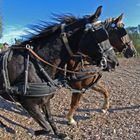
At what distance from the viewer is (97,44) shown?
200 inches

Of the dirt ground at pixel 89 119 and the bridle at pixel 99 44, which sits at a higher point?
the bridle at pixel 99 44

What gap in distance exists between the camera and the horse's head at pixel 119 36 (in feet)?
25.1

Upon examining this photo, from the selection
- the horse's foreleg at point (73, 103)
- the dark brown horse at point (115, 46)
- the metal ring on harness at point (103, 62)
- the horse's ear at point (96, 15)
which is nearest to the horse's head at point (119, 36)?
the dark brown horse at point (115, 46)

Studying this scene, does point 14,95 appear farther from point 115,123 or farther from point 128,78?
point 128,78

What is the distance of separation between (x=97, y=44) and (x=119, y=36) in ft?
9.21

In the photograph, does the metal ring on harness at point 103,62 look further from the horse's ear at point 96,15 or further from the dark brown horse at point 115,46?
the dark brown horse at point 115,46

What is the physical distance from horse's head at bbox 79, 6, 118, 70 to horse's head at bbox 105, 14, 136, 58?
2.50 meters

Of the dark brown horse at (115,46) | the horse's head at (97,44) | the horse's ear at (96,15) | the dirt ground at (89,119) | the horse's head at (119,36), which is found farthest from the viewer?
the horse's head at (119,36)

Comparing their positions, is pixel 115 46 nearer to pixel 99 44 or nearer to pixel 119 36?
pixel 119 36

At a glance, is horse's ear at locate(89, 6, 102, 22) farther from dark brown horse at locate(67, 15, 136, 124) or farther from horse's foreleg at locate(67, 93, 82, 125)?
horse's foreleg at locate(67, 93, 82, 125)

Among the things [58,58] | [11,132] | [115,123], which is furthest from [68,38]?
[115,123]

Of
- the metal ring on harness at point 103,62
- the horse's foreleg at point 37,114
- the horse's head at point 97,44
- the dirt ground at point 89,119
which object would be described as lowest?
the dirt ground at point 89,119

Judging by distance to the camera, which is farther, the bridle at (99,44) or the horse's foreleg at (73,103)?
the horse's foreleg at (73,103)

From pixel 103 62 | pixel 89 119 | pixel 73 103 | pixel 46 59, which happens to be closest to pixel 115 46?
pixel 73 103
